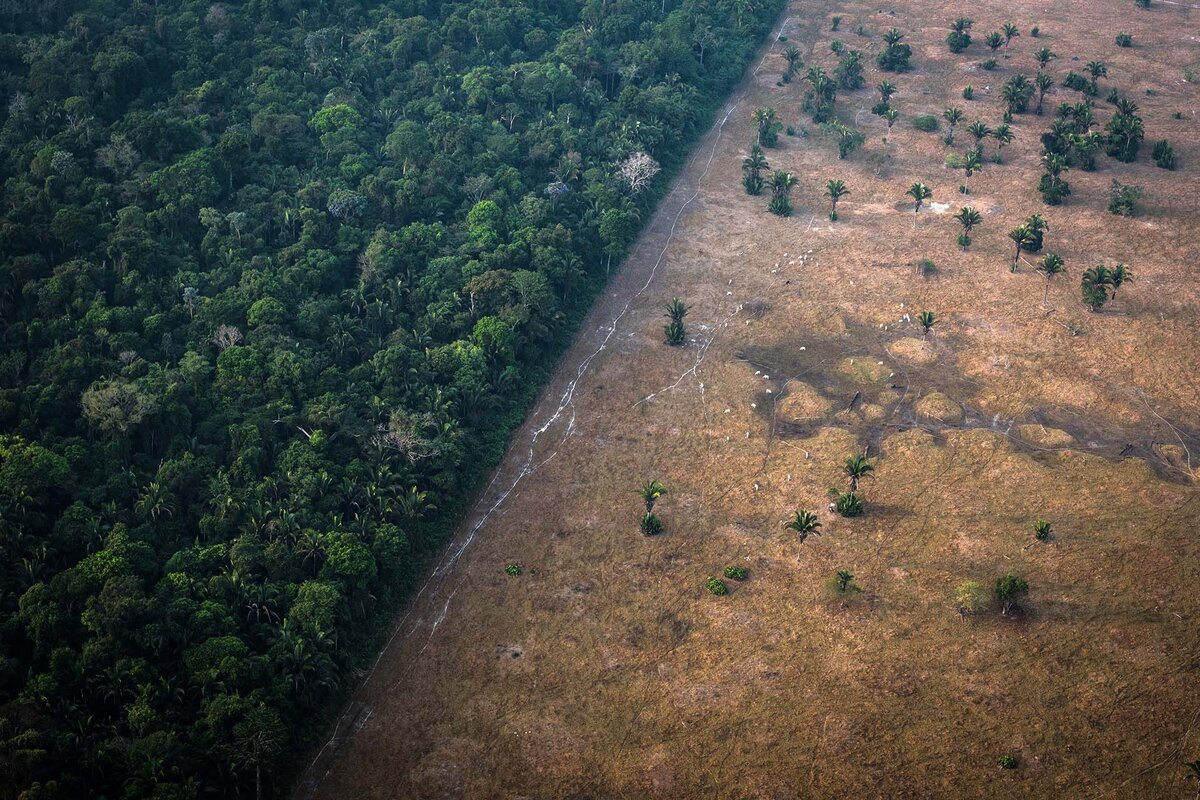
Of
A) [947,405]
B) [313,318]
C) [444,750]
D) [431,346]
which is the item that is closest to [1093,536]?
[947,405]

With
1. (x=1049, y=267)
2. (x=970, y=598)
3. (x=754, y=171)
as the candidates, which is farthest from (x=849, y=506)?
(x=754, y=171)

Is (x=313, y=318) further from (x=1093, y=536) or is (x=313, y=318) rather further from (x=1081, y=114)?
(x=1081, y=114)

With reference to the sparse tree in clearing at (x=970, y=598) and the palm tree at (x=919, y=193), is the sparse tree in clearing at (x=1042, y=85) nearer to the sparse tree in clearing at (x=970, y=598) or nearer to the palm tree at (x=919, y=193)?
the palm tree at (x=919, y=193)

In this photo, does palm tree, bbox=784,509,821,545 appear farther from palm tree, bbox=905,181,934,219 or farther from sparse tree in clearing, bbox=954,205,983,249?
palm tree, bbox=905,181,934,219

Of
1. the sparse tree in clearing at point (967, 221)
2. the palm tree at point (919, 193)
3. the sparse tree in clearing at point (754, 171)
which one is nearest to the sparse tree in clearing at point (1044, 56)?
the palm tree at point (919, 193)

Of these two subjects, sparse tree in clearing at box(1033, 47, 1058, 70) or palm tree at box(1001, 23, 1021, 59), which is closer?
sparse tree in clearing at box(1033, 47, 1058, 70)

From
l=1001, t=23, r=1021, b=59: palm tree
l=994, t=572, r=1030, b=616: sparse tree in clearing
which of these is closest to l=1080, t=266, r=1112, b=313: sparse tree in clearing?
l=994, t=572, r=1030, b=616: sparse tree in clearing

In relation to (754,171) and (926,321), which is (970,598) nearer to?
(926,321)
